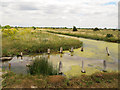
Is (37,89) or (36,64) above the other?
(36,64)

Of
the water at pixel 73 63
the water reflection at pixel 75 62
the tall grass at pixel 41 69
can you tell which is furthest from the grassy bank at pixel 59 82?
the water reflection at pixel 75 62

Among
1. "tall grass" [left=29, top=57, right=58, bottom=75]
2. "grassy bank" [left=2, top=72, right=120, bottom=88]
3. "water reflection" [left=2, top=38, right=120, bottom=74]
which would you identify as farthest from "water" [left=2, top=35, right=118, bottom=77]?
"grassy bank" [left=2, top=72, right=120, bottom=88]

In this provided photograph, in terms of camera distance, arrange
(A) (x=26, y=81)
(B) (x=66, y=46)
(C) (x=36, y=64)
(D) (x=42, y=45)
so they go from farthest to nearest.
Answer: (B) (x=66, y=46)
(D) (x=42, y=45)
(C) (x=36, y=64)
(A) (x=26, y=81)

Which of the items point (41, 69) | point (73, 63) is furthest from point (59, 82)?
point (73, 63)

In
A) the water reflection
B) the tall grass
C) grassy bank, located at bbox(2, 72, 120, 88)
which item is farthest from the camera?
the water reflection

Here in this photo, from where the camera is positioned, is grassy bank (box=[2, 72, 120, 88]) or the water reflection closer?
grassy bank (box=[2, 72, 120, 88])

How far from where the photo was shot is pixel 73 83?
5.35 m

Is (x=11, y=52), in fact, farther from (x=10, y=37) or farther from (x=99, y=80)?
(x=99, y=80)

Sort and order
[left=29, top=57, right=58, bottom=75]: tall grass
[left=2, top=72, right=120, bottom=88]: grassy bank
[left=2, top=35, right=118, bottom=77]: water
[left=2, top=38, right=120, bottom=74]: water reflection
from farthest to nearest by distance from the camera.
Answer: [left=2, top=38, right=120, bottom=74]: water reflection → [left=2, top=35, right=118, bottom=77]: water → [left=29, top=57, right=58, bottom=75]: tall grass → [left=2, top=72, right=120, bottom=88]: grassy bank

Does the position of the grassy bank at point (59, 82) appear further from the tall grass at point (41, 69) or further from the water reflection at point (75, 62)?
the water reflection at point (75, 62)

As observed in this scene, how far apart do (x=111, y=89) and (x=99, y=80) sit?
76 cm

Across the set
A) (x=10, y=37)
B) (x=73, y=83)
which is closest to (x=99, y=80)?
(x=73, y=83)

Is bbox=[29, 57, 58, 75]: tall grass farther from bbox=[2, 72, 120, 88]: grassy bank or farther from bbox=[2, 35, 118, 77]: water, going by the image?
bbox=[2, 35, 118, 77]: water

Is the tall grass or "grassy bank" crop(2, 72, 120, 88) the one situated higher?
the tall grass
